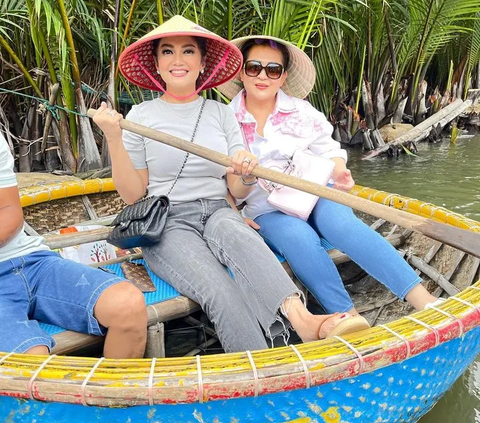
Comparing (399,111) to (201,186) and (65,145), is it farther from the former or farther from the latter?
(201,186)

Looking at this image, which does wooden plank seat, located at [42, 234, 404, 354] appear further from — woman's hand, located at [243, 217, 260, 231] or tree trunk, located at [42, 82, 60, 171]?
tree trunk, located at [42, 82, 60, 171]

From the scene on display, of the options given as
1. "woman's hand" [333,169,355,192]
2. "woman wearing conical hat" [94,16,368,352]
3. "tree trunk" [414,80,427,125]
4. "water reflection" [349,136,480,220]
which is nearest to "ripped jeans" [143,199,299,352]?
"woman wearing conical hat" [94,16,368,352]

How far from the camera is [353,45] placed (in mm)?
7055

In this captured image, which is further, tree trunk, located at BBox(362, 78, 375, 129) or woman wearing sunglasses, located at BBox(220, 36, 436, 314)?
tree trunk, located at BBox(362, 78, 375, 129)

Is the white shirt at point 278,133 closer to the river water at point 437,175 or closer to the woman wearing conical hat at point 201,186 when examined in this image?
the woman wearing conical hat at point 201,186

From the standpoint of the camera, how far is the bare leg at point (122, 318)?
157cm

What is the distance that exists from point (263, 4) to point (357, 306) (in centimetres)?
337

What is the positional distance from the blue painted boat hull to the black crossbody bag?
70cm

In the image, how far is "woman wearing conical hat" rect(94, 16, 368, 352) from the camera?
5.74 feet

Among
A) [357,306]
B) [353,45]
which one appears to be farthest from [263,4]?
[357,306]

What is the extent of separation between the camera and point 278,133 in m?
2.39

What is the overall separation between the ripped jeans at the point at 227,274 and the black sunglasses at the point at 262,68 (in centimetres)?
66

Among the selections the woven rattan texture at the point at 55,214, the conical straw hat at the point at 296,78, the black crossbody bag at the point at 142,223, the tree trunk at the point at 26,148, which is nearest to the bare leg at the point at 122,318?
the black crossbody bag at the point at 142,223

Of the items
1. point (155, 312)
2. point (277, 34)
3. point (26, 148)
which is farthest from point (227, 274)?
point (26, 148)
